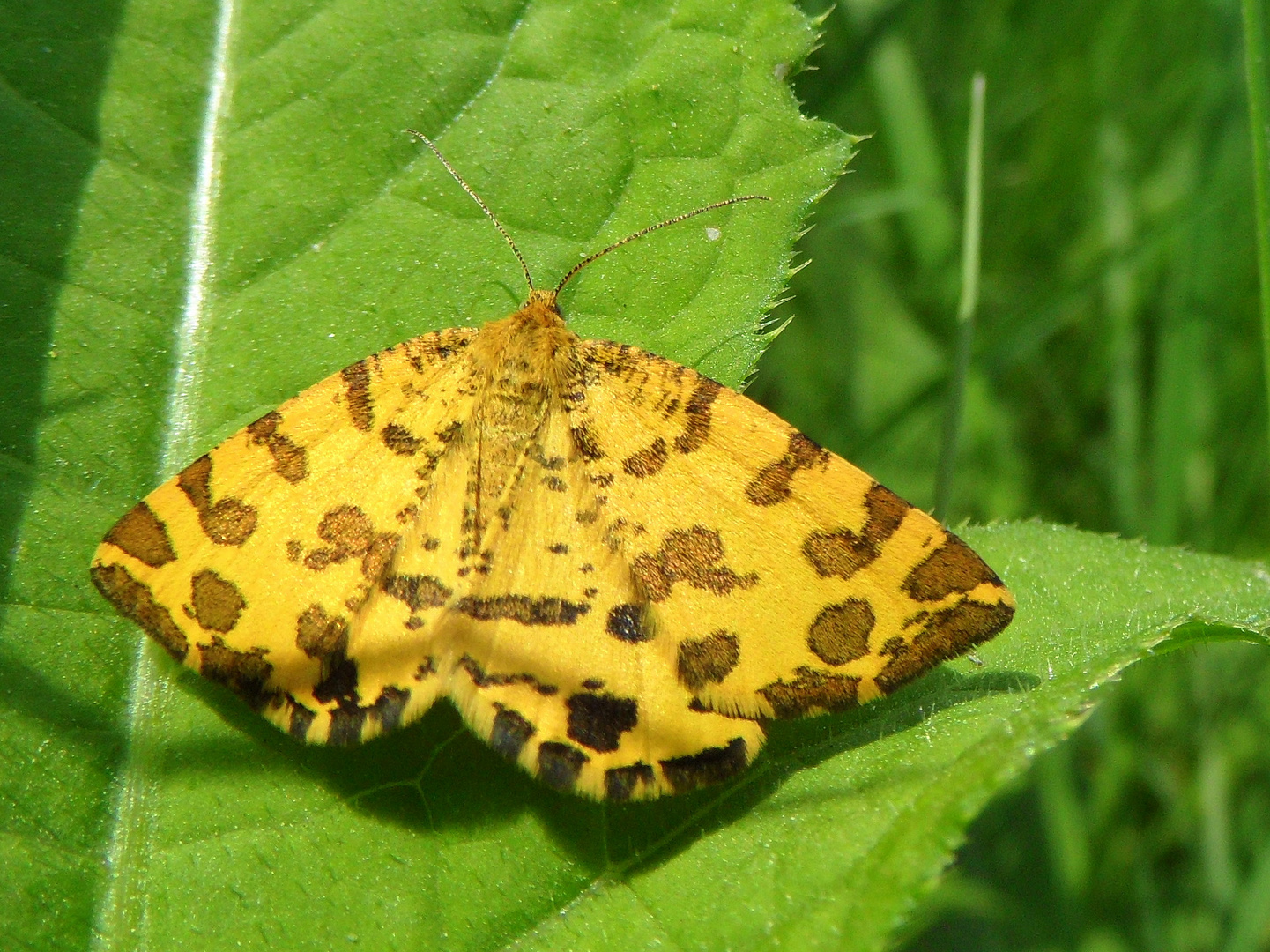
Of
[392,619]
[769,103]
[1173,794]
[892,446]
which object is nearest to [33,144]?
[392,619]

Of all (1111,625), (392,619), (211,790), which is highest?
(1111,625)

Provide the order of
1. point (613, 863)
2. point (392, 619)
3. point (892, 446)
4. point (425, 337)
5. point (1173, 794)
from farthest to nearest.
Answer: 1. point (892, 446)
2. point (1173, 794)
3. point (425, 337)
4. point (392, 619)
5. point (613, 863)

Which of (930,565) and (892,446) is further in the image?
(892,446)

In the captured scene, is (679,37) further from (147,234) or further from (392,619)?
(392,619)

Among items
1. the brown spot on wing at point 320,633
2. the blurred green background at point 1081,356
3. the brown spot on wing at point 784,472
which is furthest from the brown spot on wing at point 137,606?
the blurred green background at point 1081,356

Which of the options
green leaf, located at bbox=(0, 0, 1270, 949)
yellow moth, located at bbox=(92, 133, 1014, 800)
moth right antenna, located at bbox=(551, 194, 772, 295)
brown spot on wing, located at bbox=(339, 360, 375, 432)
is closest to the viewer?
green leaf, located at bbox=(0, 0, 1270, 949)

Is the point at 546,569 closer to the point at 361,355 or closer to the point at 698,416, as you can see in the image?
the point at 698,416

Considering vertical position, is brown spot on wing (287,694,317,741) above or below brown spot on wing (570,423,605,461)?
below

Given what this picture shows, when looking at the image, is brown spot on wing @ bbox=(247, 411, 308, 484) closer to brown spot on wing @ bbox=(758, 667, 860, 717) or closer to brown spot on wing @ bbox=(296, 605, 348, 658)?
brown spot on wing @ bbox=(296, 605, 348, 658)

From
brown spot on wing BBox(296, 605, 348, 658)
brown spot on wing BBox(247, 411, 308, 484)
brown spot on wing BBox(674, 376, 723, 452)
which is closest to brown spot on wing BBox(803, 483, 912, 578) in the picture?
brown spot on wing BBox(674, 376, 723, 452)
